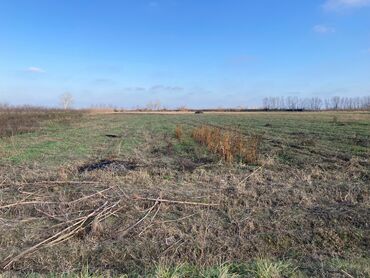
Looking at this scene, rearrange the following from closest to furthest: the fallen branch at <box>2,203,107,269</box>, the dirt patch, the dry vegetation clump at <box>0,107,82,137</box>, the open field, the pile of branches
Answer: the open field, the fallen branch at <box>2,203,107,269</box>, the pile of branches, the dirt patch, the dry vegetation clump at <box>0,107,82,137</box>

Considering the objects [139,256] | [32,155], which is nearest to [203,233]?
[139,256]

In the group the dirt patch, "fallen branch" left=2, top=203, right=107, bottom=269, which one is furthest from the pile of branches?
the dirt patch

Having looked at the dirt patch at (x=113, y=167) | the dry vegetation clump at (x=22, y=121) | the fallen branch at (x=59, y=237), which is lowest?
the dry vegetation clump at (x=22, y=121)

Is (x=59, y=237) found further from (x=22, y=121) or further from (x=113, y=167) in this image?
(x=22, y=121)

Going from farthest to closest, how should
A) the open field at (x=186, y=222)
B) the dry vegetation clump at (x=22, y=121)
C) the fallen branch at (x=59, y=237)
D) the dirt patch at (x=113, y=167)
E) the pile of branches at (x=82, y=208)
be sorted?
the dry vegetation clump at (x=22, y=121)
the dirt patch at (x=113, y=167)
the pile of branches at (x=82, y=208)
the fallen branch at (x=59, y=237)
the open field at (x=186, y=222)

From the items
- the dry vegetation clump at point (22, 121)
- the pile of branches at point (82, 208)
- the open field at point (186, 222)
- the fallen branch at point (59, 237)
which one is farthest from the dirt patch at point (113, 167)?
the dry vegetation clump at point (22, 121)

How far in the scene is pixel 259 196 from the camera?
8062 mm

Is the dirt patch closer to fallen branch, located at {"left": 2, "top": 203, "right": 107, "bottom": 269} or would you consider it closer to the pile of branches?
the pile of branches

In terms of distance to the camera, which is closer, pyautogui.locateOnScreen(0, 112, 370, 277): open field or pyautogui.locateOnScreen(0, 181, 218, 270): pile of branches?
pyautogui.locateOnScreen(0, 112, 370, 277): open field

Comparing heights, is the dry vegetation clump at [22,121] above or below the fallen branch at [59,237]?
below

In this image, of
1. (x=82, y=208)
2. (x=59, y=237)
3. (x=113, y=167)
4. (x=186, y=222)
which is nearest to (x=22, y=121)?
(x=113, y=167)

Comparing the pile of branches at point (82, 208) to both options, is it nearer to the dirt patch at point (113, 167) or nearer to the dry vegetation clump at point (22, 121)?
the dirt patch at point (113, 167)

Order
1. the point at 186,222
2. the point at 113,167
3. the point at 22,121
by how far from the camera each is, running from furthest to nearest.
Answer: the point at 22,121
the point at 113,167
the point at 186,222

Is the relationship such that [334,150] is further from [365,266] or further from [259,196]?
[365,266]
